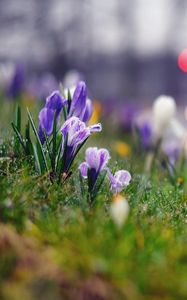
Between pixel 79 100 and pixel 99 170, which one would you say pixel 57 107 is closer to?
pixel 79 100

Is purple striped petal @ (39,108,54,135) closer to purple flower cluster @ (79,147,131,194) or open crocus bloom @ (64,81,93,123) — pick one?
open crocus bloom @ (64,81,93,123)

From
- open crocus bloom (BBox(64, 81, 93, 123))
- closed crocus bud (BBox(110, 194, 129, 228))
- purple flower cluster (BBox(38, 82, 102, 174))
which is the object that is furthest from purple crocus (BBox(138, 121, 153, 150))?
closed crocus bud (BBox(110, 194, 129, 228))

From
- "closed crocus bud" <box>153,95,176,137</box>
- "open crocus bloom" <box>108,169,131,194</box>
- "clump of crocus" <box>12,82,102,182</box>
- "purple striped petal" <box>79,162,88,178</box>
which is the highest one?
"closed crocus bud" <box>153,95,176,137</box>

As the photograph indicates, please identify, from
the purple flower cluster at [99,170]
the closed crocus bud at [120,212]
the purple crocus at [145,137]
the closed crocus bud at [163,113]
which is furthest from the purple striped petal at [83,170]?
the purple crocus at [145,137]

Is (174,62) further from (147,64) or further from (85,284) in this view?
(85,284)

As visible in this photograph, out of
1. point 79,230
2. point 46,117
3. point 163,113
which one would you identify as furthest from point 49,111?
→ point 163,113
